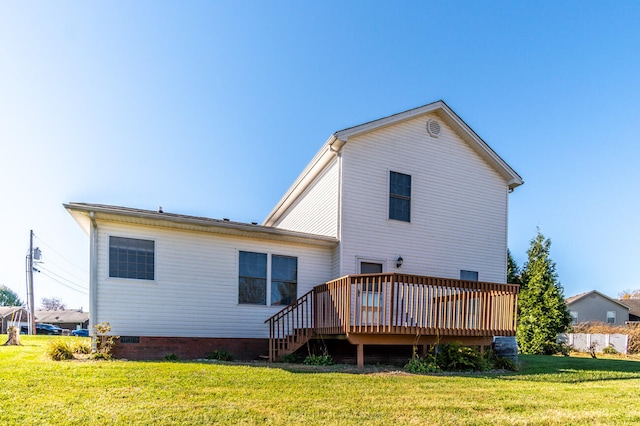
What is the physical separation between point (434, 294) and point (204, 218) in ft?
19.4

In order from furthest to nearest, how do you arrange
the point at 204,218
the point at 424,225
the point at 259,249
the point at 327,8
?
the point at 327,8 < the point at 424,225 < the point at 259,249 < the point at 204,218

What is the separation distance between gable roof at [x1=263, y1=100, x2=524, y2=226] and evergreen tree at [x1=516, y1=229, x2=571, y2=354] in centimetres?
790

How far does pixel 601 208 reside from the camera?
20.2 meters

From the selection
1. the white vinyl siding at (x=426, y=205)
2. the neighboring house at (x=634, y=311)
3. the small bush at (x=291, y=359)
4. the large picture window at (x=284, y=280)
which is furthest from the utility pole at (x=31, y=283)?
the neighboring house at (x=634, y=311)

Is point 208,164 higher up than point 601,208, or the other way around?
point 208,164

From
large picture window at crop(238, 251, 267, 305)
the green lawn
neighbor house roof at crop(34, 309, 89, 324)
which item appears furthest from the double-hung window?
neighbor house roof at crop(34, 309, 89, 324)

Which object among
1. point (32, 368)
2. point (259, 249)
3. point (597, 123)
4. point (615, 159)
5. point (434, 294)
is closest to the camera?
point (32, 368)

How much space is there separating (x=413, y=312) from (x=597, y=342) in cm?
1811

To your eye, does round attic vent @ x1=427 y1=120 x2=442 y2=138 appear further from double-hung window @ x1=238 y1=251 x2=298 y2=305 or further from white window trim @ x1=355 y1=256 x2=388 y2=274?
double-hung window @ x1=238 y1=251 x2=298 y2=305

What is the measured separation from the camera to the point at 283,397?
574 centimetres

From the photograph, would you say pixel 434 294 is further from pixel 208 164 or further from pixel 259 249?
pixel 208 164

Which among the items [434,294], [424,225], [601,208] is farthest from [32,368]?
[601,208]

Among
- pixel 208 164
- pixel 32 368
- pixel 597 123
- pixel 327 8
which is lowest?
pixel 32 368

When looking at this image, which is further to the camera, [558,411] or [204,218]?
[204,218]
